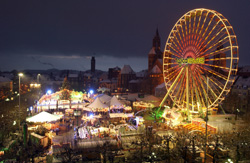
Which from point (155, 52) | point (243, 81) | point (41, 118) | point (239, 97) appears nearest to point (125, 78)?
point (155, 52)

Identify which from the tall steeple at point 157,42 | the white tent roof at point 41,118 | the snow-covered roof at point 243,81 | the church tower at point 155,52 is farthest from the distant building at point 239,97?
the tall steeple at point 157,42

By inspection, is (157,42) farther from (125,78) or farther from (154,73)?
(154,73)

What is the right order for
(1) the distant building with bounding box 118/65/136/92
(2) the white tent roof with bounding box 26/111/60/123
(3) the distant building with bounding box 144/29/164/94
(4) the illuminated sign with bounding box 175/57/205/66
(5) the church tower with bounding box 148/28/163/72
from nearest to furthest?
(2) the white tent roof with bounding box 26/111/60/123
(4) the illuminated sign with bounding box 175/57/205/66
(3) the distant building with bounding box 144/29/164/94
(5) the church tower with bounding box 148/28/163/72
(1) the distant building with bounding box 118/65/136/92

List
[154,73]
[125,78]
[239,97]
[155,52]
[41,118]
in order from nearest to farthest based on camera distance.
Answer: [41,118] → [239,97] → [154,73] → [155,52] → [125,78]

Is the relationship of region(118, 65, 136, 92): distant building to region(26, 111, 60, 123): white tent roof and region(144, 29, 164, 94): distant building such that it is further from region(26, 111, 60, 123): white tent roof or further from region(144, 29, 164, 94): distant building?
region(26, 111, 60, 123): white tent roof

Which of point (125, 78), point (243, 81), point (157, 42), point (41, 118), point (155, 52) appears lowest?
point (41, 118)

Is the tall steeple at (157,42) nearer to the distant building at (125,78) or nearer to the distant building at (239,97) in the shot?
the distant building at (125,78)

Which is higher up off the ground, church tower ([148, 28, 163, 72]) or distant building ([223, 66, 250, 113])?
church tower ([148, 28, 163, 72])

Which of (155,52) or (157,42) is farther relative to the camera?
(157,42)

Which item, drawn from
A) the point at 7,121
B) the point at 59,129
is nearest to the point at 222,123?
the point at 59,129

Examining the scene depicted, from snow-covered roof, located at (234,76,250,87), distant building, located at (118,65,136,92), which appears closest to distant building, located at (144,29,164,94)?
distant building, located at (118,65,136,92)

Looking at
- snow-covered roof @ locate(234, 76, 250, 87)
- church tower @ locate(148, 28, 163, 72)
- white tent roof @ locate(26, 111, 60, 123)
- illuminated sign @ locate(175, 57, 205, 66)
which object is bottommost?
white tent roof @ locate(26, 111, 60, 123)

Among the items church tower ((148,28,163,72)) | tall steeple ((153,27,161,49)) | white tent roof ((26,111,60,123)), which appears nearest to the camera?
white tent roof ((26,111,60,123))

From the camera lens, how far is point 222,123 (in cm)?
2100
